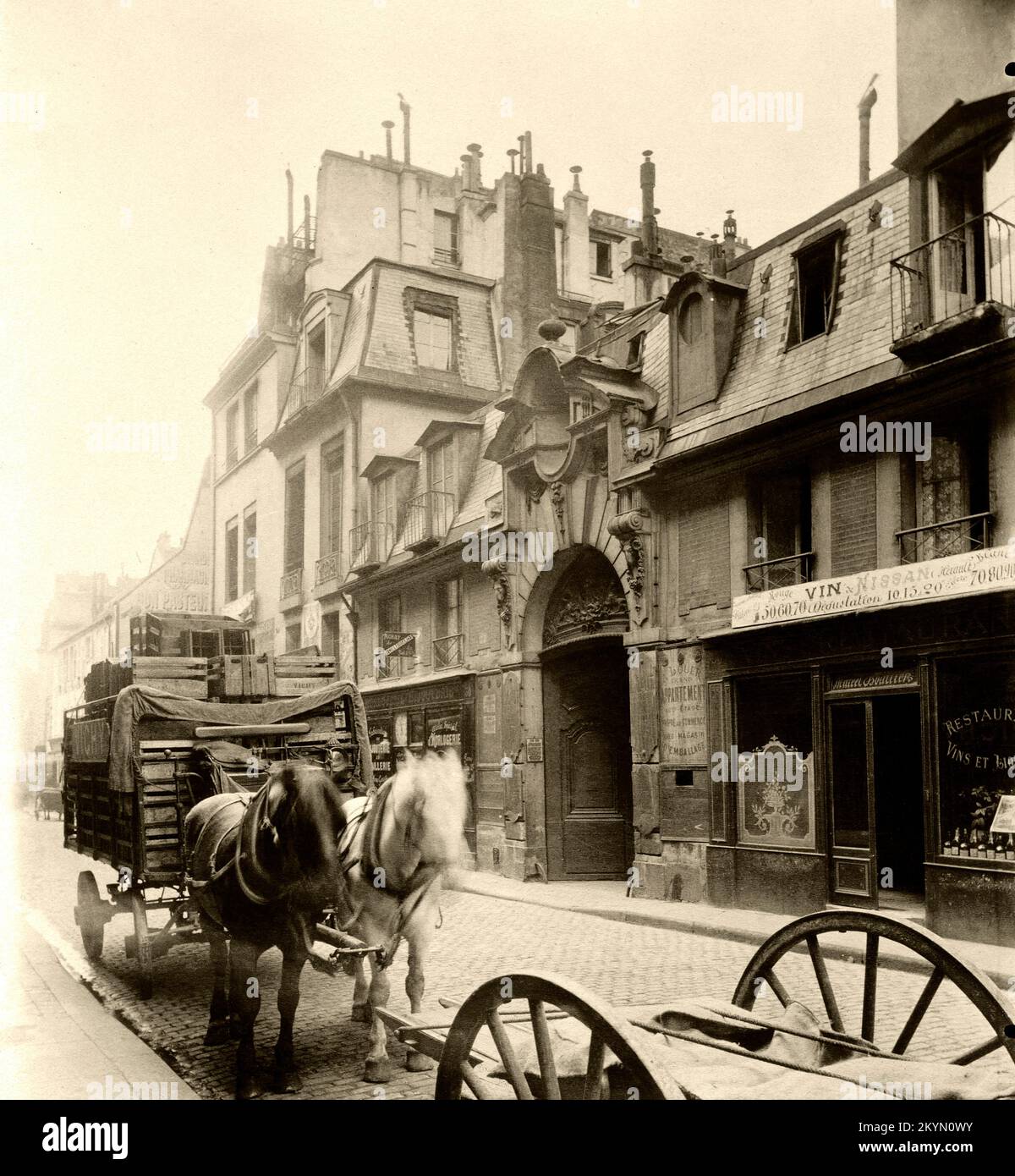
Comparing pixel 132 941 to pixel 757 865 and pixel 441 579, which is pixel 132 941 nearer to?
pixel 757 865

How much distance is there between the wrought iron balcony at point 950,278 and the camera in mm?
8398

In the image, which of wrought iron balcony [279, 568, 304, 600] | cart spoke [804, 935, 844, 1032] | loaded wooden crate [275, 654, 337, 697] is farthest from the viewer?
wrought iron balcony [279, 568, 304, 600]

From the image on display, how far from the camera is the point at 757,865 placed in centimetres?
1112

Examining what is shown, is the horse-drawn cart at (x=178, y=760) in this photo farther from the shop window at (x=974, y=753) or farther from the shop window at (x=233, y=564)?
the shop window at (x=974, y=753)

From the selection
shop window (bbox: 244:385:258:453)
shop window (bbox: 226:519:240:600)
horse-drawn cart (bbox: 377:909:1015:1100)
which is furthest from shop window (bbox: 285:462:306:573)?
horse-drawn cart (bbox: 377:909:1015:1100)

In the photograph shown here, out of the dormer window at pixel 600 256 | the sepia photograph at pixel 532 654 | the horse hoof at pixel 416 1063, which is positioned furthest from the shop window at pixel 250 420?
the dormer window at pixel 600 256

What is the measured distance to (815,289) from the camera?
10883 mm

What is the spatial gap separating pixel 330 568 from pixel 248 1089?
645 centimetres

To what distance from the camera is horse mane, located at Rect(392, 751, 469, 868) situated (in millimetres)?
5410

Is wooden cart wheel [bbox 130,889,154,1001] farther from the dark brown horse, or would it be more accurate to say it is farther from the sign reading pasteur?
the sign reading pasteur

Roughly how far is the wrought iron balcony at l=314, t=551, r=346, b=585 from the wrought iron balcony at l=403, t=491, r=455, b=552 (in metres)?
3.50

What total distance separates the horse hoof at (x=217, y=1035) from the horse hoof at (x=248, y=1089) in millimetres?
1040

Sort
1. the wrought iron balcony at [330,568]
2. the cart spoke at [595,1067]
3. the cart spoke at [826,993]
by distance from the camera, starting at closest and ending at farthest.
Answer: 1. the cart spoke at [595,1067]
2. the cart spoke at [826,993]
3. the wrought iron balcony at [330,568]
